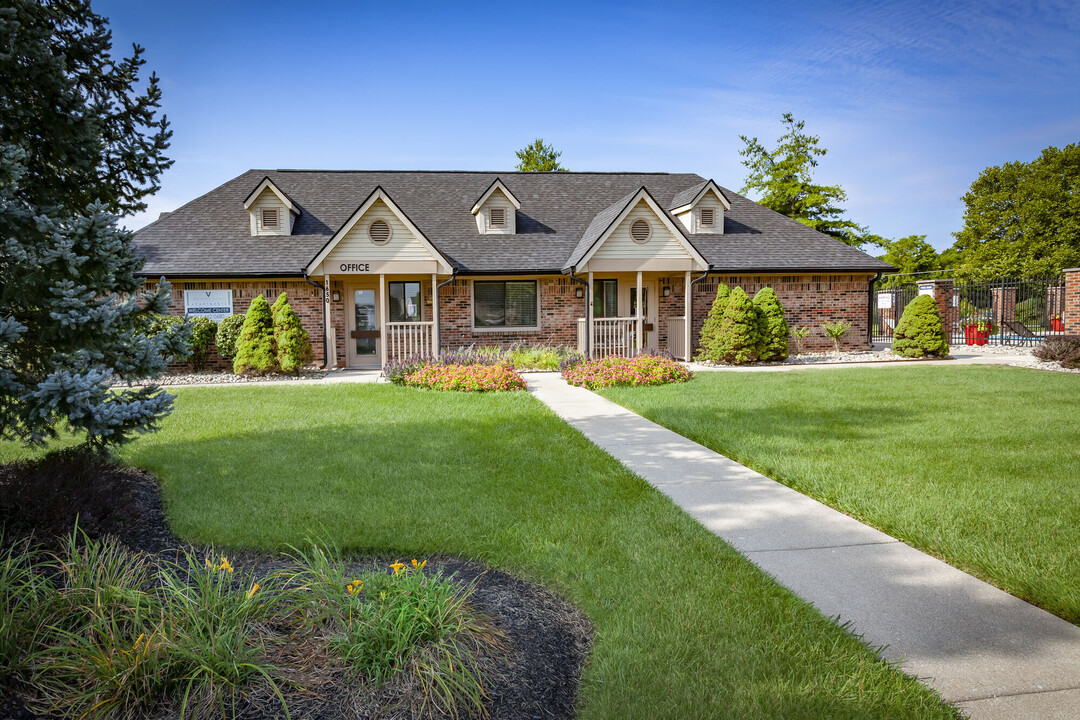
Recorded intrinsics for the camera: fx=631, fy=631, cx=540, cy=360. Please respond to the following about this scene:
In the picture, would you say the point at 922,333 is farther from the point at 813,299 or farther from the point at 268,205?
the point at 268,205

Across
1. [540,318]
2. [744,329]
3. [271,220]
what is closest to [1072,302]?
[744,329]

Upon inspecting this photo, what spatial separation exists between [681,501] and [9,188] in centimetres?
511

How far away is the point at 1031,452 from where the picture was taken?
21.4 feet

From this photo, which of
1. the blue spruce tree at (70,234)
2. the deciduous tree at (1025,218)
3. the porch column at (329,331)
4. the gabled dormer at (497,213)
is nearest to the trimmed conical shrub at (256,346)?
the porch column at (329,331)

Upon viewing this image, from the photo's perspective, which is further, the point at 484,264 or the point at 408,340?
the point at 484,264

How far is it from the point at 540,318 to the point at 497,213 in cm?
385

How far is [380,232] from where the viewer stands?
17.0 meters

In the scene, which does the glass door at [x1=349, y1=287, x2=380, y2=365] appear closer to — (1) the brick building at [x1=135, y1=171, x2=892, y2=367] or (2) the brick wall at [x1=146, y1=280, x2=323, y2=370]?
(1) the brick building at [x1=135, y1=171, x2=892, y2=367]

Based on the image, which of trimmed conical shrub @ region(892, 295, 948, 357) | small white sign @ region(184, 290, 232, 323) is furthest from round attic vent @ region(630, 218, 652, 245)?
small white sign @ region(184, 290, 232, 323)

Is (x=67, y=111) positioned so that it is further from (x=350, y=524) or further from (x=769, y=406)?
(x=769, y=406)

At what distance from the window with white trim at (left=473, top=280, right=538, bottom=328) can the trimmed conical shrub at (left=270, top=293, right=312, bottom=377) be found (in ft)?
17.9

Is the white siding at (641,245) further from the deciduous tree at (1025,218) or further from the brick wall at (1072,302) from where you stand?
the deciduous tree at (1025,218)

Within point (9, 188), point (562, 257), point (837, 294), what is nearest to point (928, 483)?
point (9, 188)

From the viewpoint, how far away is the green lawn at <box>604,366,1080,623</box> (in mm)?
4090
